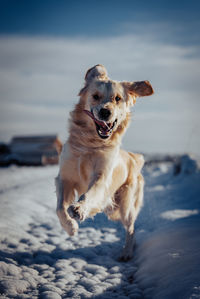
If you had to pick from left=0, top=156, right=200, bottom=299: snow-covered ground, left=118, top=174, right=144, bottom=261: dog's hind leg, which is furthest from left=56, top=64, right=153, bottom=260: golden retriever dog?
left=0, top=156, right=200, bottom=299: snow-covered ground

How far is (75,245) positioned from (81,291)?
1.29m

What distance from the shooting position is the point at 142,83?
3.10 metres

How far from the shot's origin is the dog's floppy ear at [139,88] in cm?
308

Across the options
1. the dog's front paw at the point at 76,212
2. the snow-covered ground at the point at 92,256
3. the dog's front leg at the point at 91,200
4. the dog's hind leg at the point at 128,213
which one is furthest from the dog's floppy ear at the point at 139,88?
the snow-covered ground at the point at 92,256

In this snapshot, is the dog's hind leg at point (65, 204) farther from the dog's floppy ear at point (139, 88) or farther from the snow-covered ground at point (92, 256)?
the dog's floppy ear at point (139, 88)

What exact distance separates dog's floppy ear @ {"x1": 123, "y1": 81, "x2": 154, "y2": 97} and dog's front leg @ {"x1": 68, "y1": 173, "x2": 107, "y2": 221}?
3.23 ft

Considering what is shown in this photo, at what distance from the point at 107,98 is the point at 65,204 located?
1156 mm

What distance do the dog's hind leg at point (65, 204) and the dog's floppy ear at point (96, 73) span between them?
114 centimetres

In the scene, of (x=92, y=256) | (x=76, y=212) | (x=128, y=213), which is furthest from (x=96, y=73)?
(x=92, y=256)

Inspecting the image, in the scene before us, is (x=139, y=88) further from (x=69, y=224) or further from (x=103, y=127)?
(x=69, y=224)

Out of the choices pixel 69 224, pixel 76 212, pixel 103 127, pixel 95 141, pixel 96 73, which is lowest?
pixel 69 224

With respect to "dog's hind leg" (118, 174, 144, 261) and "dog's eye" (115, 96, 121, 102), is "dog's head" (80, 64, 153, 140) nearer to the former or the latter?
"dog's eye" (115, 96, 121, 102)

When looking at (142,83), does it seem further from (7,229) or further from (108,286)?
(7,229)

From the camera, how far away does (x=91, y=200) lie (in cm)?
263
